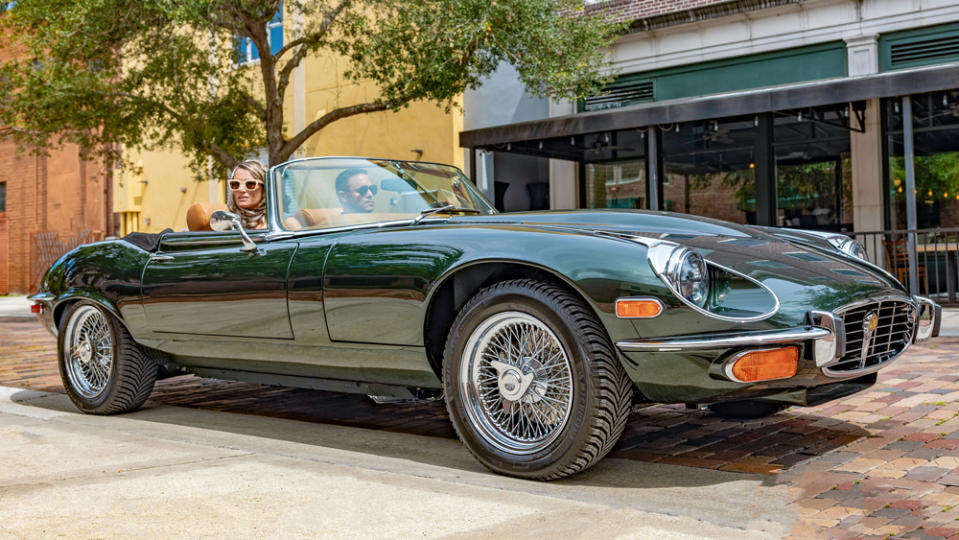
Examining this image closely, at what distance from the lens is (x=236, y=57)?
603 inches

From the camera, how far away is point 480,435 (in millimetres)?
3611

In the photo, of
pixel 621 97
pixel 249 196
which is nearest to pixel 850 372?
pixel 249 196

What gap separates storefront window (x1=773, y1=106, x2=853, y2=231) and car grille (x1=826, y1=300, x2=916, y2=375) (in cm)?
1064

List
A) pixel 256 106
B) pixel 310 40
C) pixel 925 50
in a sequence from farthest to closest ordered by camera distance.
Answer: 1. pixel 256 106
2. pixel 310 40
3. pixel 925 50

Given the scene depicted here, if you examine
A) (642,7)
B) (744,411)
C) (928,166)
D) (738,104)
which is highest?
(642,7)

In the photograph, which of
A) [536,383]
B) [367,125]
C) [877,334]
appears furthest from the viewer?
[367,125]

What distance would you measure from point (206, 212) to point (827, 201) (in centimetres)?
1156

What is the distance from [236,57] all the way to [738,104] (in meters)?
8.18

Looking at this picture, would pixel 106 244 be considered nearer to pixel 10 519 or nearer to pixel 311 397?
pixel 311 397

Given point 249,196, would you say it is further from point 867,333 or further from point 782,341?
point 867,333

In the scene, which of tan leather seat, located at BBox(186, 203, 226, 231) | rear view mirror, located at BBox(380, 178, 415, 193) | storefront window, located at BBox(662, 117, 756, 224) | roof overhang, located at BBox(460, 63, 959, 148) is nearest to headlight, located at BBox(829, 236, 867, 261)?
rear view mirror, located at BBox(380, 178, 415, 193)

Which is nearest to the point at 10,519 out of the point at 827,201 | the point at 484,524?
the point at 484,524

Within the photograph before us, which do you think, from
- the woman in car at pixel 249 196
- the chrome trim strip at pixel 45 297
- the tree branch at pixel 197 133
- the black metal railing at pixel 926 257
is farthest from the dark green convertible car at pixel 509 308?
the tree branch at pixel 197 133

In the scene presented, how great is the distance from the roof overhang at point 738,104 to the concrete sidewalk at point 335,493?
374 inches
